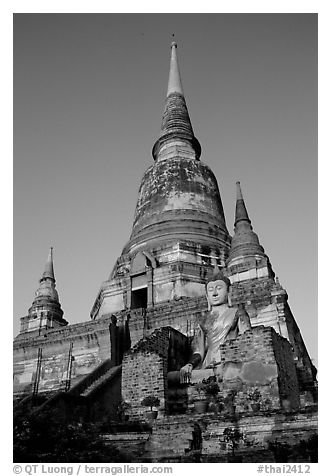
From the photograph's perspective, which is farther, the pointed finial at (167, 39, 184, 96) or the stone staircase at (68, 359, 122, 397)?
the pointed finial at (167, 39, 184, 96)

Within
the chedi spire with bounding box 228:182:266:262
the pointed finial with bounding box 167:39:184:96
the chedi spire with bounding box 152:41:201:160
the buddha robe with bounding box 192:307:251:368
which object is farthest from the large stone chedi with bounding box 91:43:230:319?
the buddha robe with bounding box 192:307:251:368

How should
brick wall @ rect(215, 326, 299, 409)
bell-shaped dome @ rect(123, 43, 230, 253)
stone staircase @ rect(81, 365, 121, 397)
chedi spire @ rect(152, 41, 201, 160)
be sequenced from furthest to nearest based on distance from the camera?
chedi spire @ rect(152, 41, 201, 160) → bell-shaped dome @ rect(123, 43, 230, 253) → stone staircase @ rect(81, 365, 121, 397) → brick wall @ rect(215, 326, 299, 409)

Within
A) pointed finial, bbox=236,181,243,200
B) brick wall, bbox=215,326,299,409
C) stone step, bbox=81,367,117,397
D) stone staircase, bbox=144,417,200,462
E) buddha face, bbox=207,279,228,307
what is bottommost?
stone staircase, bbox=144,417,200,462

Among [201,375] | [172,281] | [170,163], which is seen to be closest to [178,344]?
[201,375]

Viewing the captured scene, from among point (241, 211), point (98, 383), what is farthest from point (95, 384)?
point (241, 211)

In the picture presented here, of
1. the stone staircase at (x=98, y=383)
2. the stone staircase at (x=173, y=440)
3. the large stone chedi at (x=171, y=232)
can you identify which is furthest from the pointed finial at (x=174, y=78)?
the stone staircase at (x=173, y=440)

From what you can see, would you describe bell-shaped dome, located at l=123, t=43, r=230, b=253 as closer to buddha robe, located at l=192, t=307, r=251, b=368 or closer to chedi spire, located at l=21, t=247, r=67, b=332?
chedi spire, located at l=21, t=247, r=67, b=332

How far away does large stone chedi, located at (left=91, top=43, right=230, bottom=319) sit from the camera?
21.8 meters

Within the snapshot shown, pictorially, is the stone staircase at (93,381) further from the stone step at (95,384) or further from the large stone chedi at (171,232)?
the large stone chedi at (171,232)

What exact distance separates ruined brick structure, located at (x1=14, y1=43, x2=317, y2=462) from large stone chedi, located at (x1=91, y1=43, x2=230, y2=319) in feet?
0.22

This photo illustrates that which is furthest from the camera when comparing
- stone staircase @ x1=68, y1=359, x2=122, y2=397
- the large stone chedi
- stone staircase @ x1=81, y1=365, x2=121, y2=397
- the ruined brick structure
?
the large stone chedi

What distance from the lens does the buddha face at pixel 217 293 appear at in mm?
14719

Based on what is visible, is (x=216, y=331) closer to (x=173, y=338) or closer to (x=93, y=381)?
(x=173, y=338)

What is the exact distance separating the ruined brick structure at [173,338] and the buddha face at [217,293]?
1701 millimetres
